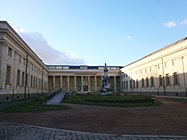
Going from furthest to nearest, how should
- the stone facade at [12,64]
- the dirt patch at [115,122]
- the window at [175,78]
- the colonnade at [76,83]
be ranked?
the colonnade at [76,83] → the window at [175,78] → the stone facade at [12,64] → the dirt patch at [115,122]

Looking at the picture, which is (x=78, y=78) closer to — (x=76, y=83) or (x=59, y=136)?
(x=76, y=83)

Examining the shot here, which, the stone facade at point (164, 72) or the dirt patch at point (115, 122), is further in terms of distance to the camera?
the stone facade at point (164, 72)

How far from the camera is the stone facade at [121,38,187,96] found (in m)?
41.5

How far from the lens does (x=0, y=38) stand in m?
28.1

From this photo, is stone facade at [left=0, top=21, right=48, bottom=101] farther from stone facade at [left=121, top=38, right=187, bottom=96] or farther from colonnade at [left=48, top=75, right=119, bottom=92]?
colonnade at [left=48, top=75, right=119, bottom=92]

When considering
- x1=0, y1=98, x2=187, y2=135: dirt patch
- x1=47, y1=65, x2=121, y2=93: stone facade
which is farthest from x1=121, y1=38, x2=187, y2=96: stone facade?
x1=0, y1=98, x2=187, y2=135: dirt patch

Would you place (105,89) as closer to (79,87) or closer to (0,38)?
(0,38)

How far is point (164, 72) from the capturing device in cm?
4884

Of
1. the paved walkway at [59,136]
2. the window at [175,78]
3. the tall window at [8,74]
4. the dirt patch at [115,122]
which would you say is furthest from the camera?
the window at [175,78]

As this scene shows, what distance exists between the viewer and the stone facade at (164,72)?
4150cm

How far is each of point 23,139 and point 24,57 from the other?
35656mm

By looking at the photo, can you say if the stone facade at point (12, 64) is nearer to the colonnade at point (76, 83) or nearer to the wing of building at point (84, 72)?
the wing of building at point (84, 72)

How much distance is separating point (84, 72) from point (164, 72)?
4877cm

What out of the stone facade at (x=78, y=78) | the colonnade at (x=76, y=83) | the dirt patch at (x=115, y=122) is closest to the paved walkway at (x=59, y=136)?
the dirt patch at (x=115, y=122)
